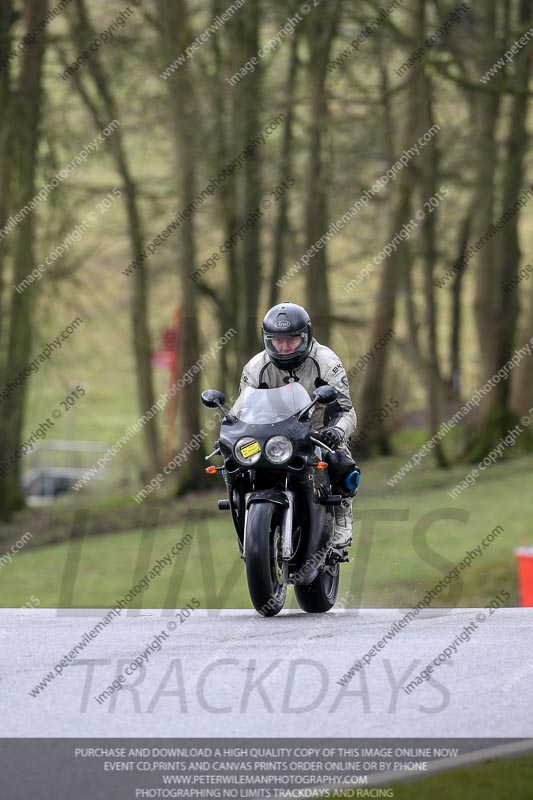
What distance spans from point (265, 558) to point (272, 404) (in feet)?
3.81

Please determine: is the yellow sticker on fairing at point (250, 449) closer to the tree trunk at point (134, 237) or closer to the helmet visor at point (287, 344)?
the helmet visor at point (287, 344)

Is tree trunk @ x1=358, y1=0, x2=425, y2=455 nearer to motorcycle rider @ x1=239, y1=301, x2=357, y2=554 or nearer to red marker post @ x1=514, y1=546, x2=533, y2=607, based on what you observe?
red marker post @ x1=514, y1=546, x2=533, y2=607

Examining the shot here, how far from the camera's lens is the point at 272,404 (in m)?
9.84

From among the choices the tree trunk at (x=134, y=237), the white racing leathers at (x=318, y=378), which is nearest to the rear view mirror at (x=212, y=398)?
the white racing leathers at (x=318, y=378)

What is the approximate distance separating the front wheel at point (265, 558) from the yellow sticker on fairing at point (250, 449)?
0.34 meters

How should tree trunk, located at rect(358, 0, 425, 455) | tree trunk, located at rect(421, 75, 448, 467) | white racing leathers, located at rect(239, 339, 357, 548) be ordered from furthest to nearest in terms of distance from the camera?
tree trunk, located at rect(421, 75, 448, 467)
tree trunk, located at rect(358, 0, 425, 455)
white racing leathers, located at rect(239, 339, 357, 548)

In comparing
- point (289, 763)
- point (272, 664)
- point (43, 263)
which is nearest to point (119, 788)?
point (289, 763)

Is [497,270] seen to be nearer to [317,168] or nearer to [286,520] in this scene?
[317,168]

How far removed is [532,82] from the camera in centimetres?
3144

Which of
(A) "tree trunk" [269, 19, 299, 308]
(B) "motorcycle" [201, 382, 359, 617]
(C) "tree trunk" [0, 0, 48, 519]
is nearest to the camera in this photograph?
(B) "motorcycle" [201, 382, 359, 617]

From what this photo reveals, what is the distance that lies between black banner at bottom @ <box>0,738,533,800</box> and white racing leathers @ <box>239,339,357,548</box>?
396 centimetres

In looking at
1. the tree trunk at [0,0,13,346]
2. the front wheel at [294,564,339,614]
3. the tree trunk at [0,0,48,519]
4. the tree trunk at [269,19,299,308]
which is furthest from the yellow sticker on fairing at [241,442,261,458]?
the tree trunk at [269,19,299,308]

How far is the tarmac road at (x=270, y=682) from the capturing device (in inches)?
267

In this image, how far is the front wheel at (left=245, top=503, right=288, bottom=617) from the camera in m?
9.22
